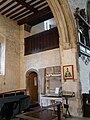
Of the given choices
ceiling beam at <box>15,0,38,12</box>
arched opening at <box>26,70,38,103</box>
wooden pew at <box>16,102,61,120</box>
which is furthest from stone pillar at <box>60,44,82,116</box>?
ceiling beam at <box>15,0,38,12</box>

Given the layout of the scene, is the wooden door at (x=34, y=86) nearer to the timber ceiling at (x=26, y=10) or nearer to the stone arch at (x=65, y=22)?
the stone arch at (x=65, y=22)

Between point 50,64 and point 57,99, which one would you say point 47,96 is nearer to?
point 57,99

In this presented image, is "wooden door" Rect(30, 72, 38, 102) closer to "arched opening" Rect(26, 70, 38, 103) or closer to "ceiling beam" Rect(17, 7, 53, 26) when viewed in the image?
"arched opening" Rect(26, 70, 38, 103)

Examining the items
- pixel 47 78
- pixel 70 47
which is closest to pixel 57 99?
pixel 47 78

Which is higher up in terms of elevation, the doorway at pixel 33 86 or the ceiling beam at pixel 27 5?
the ceiling beam at pixel 27 5

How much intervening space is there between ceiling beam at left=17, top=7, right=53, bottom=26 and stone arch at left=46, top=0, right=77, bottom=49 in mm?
2035

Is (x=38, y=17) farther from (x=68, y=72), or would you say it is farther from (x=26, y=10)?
(x=68, y=72)

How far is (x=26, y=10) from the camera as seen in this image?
9.24 m

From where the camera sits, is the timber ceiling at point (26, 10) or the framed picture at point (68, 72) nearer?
the framed picture at point (68, 72)

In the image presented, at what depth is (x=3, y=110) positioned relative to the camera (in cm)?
486

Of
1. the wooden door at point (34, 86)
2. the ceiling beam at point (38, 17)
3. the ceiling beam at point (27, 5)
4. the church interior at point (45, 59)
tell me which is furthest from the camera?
the wooden door at point (34, 86)

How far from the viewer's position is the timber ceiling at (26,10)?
8.56m

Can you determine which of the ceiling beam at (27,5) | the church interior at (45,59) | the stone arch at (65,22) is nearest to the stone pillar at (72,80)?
the church interior at (45,59)

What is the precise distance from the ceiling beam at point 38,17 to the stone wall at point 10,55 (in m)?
0.77
